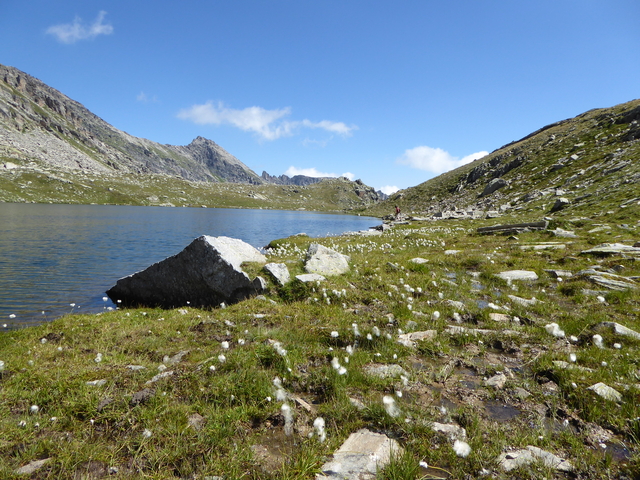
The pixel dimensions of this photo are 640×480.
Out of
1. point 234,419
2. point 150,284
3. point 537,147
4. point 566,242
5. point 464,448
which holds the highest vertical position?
→ point 537,147

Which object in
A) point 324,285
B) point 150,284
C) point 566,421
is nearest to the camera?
point 566,421

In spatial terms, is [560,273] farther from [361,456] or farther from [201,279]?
[201,279]

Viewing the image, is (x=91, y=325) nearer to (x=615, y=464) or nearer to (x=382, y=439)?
(x=382, y=439)

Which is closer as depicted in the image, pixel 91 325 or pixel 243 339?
pixel 243 339

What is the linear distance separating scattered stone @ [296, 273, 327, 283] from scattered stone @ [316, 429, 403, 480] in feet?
21.4

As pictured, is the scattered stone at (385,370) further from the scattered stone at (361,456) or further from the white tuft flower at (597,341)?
the white tuft flower at (597,341)

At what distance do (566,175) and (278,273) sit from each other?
64.0 m

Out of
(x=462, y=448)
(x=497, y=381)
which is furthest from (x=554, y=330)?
(x=462, y=448)

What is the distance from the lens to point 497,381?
181 inches

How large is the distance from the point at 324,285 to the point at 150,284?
8.33m

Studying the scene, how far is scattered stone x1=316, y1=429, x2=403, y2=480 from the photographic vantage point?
2.93m

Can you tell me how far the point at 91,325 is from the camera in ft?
25.8

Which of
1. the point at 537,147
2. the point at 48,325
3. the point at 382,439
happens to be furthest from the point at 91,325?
the point at 537,147

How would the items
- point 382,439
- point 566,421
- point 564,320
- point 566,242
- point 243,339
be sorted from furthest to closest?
point 566,242 < point 564,320 < point 243,339 < point 566,421 < point 382,439
